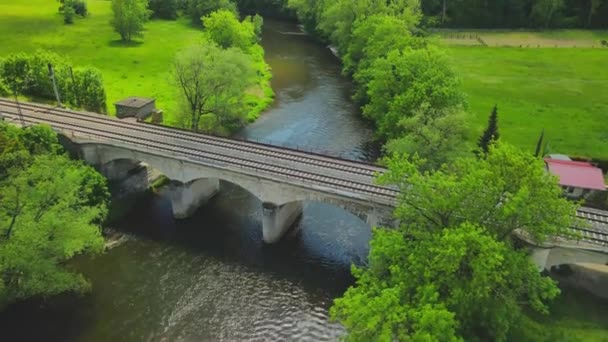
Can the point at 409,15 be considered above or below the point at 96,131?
above

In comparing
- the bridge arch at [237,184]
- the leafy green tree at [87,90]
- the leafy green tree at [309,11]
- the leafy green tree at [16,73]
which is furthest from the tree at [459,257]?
the leafy green tree at [309,11]

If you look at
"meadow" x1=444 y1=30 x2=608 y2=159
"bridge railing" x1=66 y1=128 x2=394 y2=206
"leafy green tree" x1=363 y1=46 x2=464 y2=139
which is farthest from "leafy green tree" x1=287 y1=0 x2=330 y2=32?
"bridge railing" x1=66 y1=128 x2=394 y2=206

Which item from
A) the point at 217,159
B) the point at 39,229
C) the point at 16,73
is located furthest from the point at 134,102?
the point at 39,229

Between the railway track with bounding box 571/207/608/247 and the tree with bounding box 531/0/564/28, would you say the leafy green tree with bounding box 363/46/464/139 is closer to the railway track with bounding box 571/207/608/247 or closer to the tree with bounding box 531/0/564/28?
the railway track with bounding box 571/207/608/247

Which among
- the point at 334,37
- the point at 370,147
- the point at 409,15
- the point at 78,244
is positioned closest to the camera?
the point at 78,244

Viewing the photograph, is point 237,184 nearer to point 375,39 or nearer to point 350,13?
point 375,39

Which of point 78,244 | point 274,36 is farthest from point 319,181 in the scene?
→ point 274,36

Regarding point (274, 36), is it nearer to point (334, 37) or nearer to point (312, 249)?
point (334, 37)

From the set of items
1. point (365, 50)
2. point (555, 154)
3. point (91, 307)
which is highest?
point (365, 50)
